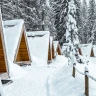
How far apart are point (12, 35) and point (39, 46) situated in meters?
7.72

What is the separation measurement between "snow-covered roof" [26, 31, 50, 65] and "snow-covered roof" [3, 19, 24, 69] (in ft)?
15.3

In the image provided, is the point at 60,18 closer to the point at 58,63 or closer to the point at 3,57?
the point at 58,63

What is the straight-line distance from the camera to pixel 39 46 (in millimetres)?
25281

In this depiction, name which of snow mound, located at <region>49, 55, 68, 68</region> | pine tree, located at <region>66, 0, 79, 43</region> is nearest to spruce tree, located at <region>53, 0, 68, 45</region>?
pine tree, located at <region>66, 0, 79, 43</region>

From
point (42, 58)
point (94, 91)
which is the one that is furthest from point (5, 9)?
point (94, 91)

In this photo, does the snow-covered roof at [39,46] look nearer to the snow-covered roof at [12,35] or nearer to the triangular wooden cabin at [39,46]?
the triangular wooden cabin at [39,46]

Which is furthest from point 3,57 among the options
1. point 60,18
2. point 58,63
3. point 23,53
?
point 60,18

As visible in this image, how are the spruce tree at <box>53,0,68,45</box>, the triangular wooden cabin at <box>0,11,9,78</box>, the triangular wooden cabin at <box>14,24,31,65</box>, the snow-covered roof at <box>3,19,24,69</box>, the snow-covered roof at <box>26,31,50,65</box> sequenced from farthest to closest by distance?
the spruce tree at <box>53,0,68,45</box> → the snow-covered roof at <box>26,31,50,65</box> → the triangular wooden cabin at <box>14,24,31,65</box> → the snow-covered roof at <box>3,19,24,69</box> → the triangular wooden cabin at <box>0,11,9,78</box>

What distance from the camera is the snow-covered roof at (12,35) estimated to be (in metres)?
16.2

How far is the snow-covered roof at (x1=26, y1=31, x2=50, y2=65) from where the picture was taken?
76.7ft

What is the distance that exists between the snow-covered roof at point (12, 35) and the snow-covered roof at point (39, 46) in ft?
15.3

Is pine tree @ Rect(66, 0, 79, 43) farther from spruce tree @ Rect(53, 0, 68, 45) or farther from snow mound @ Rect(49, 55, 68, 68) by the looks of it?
spruce tree @ Rect(53, 0, 68, 45)

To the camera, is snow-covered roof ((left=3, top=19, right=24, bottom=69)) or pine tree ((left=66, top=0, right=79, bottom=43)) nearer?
snow-covered roof ((left=3, top=19, right=24, bottom=69))

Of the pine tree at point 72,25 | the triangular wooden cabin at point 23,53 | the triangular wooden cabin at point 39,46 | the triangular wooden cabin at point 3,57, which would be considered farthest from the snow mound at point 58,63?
the triangular wooden cabin at point 3,57
